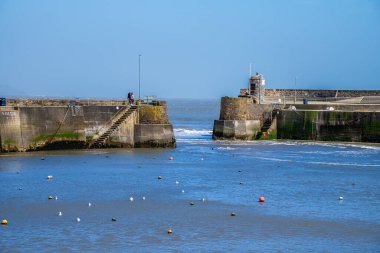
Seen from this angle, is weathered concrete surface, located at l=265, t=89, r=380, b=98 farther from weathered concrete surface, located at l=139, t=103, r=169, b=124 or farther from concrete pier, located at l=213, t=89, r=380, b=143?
weathered concrete surface, located at l=139, t=103, r=169, b=124

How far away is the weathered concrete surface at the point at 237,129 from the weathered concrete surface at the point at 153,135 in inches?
363

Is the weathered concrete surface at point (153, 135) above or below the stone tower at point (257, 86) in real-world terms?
below

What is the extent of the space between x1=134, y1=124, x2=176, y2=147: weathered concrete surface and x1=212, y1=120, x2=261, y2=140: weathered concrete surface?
9.22 m

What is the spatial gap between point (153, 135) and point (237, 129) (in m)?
10.6

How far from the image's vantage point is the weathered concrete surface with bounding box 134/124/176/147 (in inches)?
1885

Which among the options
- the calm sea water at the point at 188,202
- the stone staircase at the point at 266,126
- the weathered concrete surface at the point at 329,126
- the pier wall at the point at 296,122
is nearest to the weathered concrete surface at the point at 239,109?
the pier wall at the point at 296,122

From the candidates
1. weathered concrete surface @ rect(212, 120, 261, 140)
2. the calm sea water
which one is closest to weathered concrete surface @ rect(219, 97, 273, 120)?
weathered concrete surface @ rect(212, 120, 261, 140)

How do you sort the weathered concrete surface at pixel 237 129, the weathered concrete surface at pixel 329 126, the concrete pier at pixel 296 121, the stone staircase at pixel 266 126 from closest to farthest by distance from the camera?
the weathered concrete surface at pixel 329 126 < the concrete pier at pixel 296 121 < the weathered concrete surface at pixel 237 129 < the stone staircase at pixel 266 126

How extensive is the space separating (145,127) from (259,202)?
60.8 feet

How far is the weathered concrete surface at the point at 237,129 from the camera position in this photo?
2248 inches

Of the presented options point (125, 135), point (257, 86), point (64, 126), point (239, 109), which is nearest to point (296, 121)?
point (239, 109)

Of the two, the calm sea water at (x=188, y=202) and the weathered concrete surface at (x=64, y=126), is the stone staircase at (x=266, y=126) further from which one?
the weathered concrete surface at (x=64, y=126)

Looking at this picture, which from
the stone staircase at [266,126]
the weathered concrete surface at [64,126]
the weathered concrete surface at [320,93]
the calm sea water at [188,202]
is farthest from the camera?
the weathered concrete surface at [320,93]

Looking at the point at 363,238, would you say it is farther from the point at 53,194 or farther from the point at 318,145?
the point at 318,145
